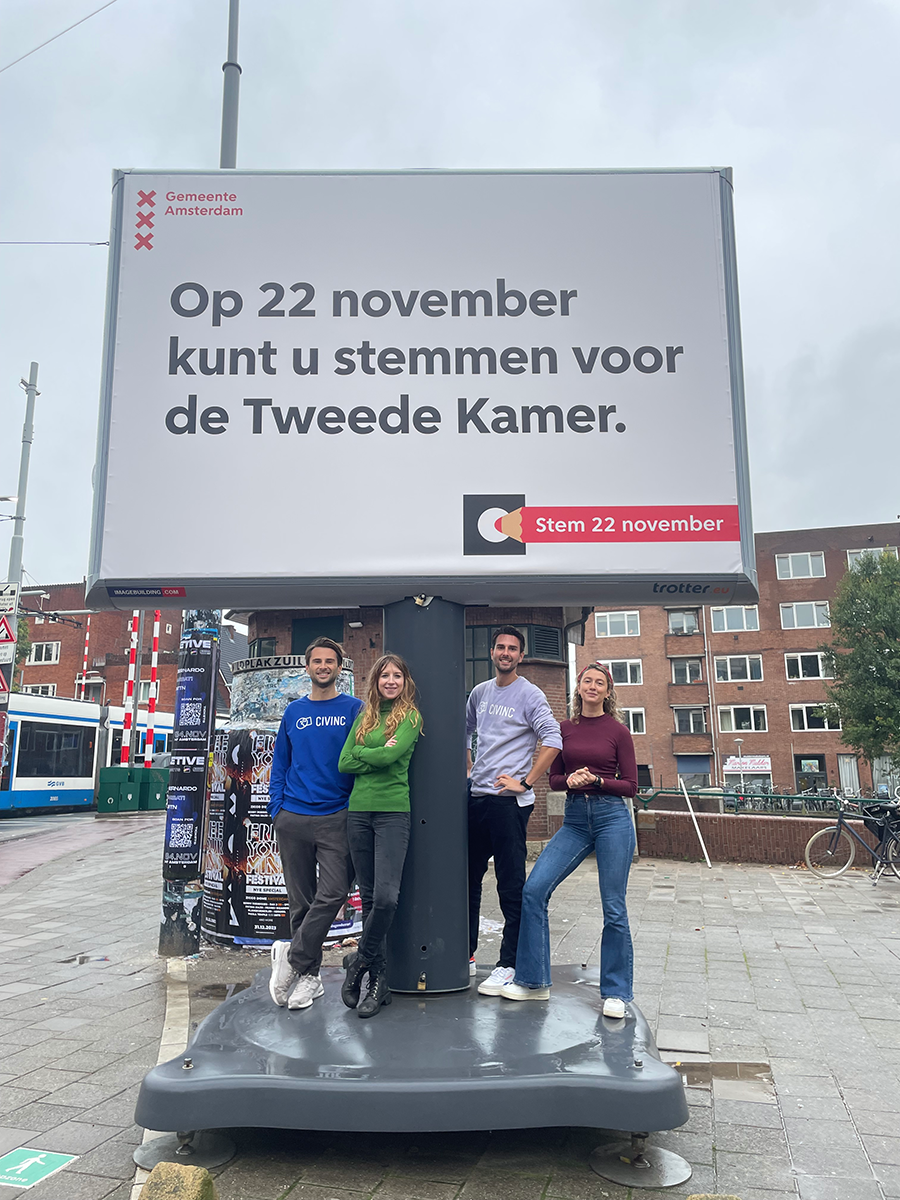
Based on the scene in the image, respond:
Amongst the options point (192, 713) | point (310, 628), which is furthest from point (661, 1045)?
point (310, 628)

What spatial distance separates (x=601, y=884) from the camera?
4.08 m

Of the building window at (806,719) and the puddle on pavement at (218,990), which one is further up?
the building window at (806,719)

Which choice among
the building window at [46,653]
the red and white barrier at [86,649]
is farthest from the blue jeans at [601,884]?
the building window at [46,653]

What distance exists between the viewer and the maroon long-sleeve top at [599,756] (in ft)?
13.7

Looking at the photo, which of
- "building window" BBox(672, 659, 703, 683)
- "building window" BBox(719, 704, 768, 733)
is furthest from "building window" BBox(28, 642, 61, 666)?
"building window" BBox(719, 704, 768, 733)

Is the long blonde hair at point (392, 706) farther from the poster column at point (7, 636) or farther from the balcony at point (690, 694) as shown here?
the balcony at point (690, 694)

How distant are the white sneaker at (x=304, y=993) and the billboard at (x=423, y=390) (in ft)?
6.04

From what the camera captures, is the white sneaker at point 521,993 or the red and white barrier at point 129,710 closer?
the white sneaker at point 521,993

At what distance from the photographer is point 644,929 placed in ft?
26.1

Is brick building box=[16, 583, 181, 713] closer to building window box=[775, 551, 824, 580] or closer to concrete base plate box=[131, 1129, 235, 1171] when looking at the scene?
building window box=[775, 551, 824, 580]

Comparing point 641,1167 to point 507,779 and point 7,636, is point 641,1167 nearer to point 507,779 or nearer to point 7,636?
point 507,779

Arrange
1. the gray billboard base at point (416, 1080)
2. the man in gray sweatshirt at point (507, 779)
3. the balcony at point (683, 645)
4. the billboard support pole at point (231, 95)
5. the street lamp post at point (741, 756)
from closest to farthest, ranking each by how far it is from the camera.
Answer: the gray billboard base at point (416, 1080), the man in gray sweatshirt at point (507, 779), the billboard support pole at point (231, 95), the street lamp post at point (741, 756), the balcony at point (683, 645)

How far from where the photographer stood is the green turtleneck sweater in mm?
3949

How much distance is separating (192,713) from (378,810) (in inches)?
137
